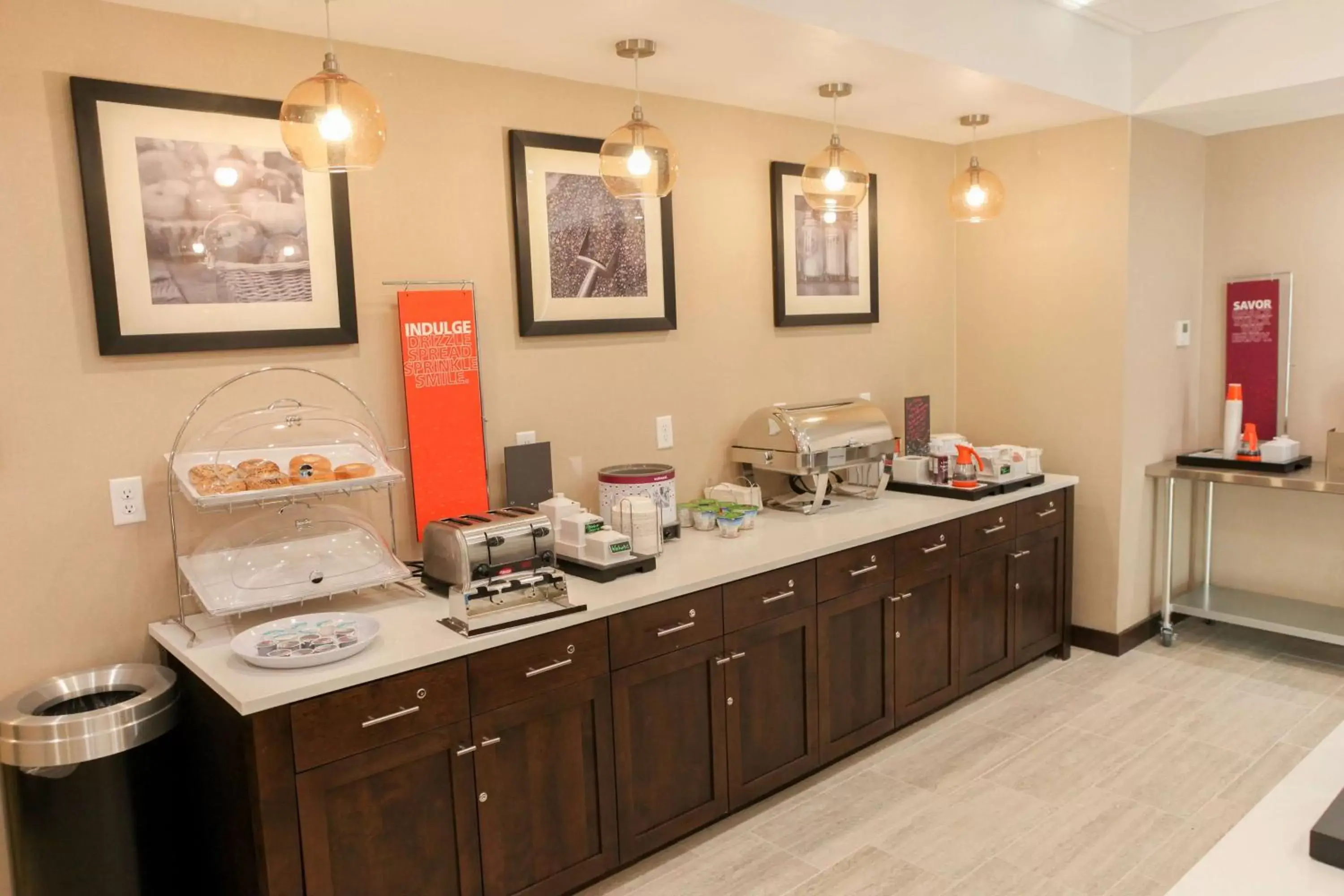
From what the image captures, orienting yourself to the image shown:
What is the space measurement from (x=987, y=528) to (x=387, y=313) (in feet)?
7.85

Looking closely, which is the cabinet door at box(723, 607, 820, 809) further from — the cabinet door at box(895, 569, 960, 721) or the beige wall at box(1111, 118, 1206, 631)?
the beige wall at box(1111, 118, 1206, 631)

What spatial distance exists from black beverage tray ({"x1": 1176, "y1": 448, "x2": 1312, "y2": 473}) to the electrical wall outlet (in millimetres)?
4153

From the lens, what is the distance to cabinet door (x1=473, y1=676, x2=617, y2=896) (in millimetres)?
2283

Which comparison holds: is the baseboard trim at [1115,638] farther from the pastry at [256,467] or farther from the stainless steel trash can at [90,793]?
the stainless steel trash can at [90,793]

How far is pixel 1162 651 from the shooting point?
4.29 m

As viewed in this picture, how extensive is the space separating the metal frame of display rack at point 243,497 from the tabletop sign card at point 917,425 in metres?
2.28

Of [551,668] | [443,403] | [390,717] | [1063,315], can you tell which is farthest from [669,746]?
[1063,315]

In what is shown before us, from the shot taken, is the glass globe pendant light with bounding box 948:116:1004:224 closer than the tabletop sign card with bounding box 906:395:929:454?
Yes

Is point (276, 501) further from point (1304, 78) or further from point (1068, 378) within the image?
point (1304, 78)

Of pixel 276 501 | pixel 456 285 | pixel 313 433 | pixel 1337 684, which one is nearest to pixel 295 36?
pixel 456 285

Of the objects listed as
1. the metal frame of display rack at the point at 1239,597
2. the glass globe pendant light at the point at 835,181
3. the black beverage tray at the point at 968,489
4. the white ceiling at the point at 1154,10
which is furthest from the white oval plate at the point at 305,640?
the metal frame of display rack at the point at 1239,597

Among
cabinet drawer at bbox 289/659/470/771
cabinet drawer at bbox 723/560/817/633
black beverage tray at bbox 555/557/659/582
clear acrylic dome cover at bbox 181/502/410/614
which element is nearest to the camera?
cabinet drawer at bbox 289/659/470/771

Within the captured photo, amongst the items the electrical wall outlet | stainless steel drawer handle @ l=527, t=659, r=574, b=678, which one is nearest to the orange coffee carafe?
stainless steel drawer handle @ l=527, t=659, r=574, b=678

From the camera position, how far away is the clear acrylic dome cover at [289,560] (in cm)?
234
